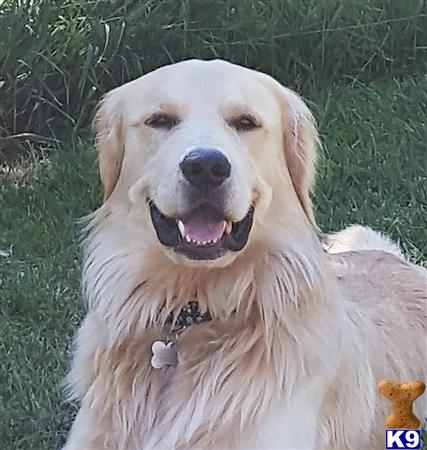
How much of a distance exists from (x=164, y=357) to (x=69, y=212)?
223 centimetres

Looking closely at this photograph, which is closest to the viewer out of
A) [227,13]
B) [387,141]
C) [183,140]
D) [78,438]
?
[183,140]

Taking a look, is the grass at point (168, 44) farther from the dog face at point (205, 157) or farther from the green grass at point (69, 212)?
the dog face at point (205, 157)

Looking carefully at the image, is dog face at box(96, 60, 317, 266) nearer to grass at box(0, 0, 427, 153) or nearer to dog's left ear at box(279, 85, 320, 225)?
dog's left ear at box(279, 85, 320, 225)

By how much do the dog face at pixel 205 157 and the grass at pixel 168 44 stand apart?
267cm

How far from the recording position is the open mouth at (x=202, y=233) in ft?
8.18

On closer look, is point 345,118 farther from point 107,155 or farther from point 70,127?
point 107,155

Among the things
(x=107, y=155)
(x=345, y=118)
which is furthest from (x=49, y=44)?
(x=107, y=155)

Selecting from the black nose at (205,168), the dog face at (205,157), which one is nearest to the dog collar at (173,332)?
the dog face at (205,157)

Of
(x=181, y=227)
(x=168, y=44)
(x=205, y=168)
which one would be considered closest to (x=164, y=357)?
(x=181, y=227)

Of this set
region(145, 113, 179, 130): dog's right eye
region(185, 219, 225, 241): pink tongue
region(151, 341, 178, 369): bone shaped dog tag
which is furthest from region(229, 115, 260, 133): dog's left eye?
region(151, 341, 178, 369): bone shaped dog tag

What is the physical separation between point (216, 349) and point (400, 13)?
3.91 metres

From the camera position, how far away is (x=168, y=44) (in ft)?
18.5

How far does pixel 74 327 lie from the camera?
382 cm

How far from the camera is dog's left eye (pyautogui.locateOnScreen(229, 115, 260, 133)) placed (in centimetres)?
259
